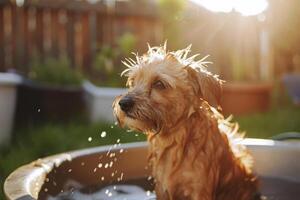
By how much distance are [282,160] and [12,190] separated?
6.86ft

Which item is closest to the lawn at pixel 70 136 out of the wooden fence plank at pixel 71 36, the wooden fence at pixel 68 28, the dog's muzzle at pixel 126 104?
the dog's muzzle at pixel 126 104

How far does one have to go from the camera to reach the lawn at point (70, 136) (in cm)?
539

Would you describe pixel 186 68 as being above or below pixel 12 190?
above

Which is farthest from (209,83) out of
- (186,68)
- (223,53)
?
(223,53)

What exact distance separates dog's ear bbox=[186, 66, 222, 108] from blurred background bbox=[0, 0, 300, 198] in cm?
292

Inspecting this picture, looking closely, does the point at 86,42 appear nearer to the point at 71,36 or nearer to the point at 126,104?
the point at 71,36

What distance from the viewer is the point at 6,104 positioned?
20.6 ft

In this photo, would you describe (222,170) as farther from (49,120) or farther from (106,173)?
(49,120)

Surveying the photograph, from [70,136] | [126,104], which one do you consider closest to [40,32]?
[70,136]

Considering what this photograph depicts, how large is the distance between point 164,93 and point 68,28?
7.86 metres

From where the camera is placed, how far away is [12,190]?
250 cm

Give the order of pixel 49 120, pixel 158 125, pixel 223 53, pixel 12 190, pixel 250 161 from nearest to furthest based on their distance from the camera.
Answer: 1. pixel 12 190
2. pixel 158 125
3. pixel 250 161
4. pixel 49 120
5. pixel 223 53

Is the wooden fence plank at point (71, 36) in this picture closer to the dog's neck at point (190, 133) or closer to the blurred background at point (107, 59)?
the blurred background at point (107, 59)

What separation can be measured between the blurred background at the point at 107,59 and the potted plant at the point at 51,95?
14mm
